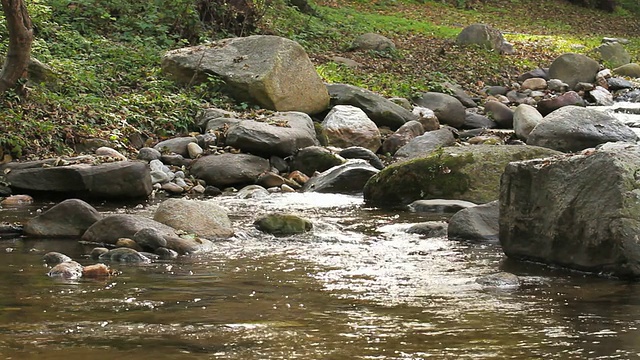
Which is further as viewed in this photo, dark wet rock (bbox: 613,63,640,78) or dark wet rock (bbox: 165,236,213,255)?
dark wet rock (bbox: 613,63,640,78)

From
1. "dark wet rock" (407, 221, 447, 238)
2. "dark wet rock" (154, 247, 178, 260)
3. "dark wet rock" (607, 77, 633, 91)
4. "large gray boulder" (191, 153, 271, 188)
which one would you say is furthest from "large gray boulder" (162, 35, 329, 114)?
"dark wet rock" (607, 77, 633, 91)

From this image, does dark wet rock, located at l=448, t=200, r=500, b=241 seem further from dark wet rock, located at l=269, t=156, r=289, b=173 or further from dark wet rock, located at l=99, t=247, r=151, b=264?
dark wet rock, located at l=269, t=156, r=289, b=173

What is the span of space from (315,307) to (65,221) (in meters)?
3.40

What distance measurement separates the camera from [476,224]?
8281 millimetres

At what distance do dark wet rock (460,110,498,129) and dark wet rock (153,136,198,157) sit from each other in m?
5.61

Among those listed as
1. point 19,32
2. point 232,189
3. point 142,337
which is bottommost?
point 232,189

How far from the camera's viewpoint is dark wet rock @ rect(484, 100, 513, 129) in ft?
53.9

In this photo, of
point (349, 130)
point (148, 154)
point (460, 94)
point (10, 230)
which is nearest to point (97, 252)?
point (10, 230)

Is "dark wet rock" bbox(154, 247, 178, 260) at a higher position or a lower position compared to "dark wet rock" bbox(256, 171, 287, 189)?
higher

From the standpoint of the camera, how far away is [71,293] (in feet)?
18.7

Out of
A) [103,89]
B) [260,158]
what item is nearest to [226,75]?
[103,89]

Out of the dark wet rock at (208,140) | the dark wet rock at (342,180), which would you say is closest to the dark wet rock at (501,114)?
the dark wet rock at (342,180)

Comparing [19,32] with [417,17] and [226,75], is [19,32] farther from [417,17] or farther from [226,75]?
[417,17]

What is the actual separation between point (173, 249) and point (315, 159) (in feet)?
16.2
